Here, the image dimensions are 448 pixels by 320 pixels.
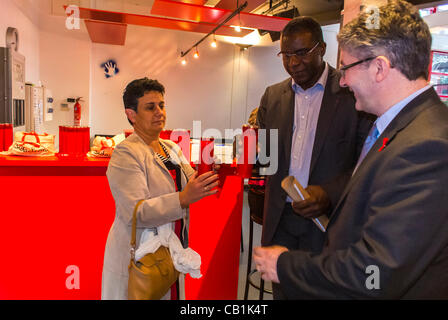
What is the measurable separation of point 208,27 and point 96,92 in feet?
13.7

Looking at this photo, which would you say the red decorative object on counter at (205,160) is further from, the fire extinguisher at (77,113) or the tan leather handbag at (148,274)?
the fire extinguisher at (77,113)

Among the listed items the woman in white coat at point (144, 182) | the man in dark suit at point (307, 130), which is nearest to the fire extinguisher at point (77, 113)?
the woman in white coat at point (144, 182)

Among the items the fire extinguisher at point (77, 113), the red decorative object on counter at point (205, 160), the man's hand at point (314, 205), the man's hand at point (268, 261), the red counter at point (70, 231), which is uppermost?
the fire extinguisher at point (77, 113)

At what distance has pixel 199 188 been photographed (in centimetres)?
172

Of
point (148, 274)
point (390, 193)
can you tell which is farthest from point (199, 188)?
→ point (390, 193)

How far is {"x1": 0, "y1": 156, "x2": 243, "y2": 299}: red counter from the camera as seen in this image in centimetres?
277

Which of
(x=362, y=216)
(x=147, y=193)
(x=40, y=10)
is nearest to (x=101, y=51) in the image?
(x=40, y=10)

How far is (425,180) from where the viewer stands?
0.92 metres

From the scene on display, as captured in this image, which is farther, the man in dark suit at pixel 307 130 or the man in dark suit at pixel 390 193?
the man in dark suit at pixel 307 130

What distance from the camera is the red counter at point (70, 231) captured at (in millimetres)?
2770

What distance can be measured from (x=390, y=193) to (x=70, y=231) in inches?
101

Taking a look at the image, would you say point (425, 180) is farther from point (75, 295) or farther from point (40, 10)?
point (40, 10)

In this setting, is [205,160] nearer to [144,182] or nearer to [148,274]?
[144,182]

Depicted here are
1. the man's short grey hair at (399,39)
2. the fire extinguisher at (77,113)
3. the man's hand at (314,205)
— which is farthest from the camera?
the fire extinguisher at (77,113)
